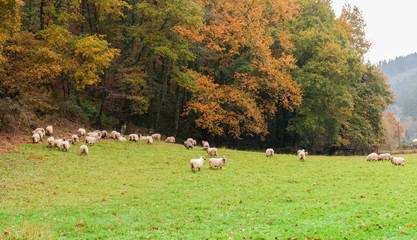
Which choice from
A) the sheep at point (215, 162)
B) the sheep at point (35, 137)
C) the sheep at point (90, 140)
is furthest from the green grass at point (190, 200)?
the sheep at point (90, 140)

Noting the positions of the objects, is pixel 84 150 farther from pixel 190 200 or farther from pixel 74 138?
pixel 190 200

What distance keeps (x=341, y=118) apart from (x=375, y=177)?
939 inches

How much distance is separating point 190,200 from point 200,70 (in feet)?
88.8

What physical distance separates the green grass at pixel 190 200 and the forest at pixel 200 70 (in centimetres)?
954

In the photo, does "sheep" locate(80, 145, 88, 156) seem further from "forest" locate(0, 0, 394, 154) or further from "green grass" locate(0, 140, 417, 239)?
"forest" locate(0, 0, 394, 154)

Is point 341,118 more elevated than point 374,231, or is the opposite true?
point 341,118

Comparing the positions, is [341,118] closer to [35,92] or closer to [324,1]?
[324,1]

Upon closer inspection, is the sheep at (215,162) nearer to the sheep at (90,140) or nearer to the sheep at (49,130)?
the sheep at (90,140)

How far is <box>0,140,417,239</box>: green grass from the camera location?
9312 mm

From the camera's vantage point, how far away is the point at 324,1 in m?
43.8

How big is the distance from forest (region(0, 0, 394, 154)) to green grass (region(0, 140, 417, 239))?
31.3 feet

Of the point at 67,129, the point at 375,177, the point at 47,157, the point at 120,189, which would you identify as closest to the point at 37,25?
the point at 67,129

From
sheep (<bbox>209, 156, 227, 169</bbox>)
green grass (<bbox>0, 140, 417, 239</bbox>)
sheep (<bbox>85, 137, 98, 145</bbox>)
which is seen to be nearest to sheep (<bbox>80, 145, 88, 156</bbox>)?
green grass (<bbox>0, 140, 417, 239</bbox>)

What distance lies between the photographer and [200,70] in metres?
38.5
